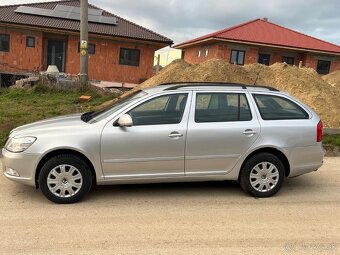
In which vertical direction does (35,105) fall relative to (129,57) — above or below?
below

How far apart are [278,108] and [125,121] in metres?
2.25

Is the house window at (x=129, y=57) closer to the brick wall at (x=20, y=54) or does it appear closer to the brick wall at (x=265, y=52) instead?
the brick wall at (x=20, y=54)

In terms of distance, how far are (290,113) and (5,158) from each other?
156 inches

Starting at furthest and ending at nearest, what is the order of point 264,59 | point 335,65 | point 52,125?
point 335,65, point 264,59, point 52,125

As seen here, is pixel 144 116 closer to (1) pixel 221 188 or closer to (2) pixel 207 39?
(1) pixel 221 188

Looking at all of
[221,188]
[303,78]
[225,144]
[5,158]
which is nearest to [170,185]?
[221,188]

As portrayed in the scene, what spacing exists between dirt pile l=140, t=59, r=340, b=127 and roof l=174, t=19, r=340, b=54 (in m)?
16.7

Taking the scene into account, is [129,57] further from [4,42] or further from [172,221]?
[172,221]

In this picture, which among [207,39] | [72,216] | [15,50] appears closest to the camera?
[72,216]

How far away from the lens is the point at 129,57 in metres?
25.9

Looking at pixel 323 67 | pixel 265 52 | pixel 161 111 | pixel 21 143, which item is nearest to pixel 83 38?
pixel 161 111

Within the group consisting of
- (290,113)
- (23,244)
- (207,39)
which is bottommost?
(23,244)

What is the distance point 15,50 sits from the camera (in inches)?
968

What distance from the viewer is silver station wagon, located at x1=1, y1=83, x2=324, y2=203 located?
498 cm
